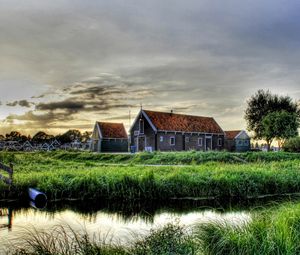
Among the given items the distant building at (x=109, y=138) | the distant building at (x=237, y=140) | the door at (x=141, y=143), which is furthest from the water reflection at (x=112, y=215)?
the distant building at (x=237, y=140)

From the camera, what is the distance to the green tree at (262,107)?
214 feet

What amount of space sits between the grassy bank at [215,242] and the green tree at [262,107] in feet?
193

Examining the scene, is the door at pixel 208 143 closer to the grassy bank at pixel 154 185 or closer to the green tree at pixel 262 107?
the green tree at pixel 262 107

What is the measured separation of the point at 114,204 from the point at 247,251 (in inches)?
342

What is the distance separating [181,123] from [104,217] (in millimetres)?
38521

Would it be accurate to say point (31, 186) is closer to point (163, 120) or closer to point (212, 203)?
point (212, 203)

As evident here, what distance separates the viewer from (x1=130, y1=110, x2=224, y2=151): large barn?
4756 centimetres

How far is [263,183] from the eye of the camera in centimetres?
1780

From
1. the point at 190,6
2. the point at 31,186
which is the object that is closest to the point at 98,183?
the point at 31,186

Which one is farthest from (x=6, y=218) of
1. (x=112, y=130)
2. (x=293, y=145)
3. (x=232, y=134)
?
(x=232, y=134)

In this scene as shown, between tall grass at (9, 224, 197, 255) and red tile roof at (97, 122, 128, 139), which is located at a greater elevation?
red tile roof at (97, 122, 128, 139)

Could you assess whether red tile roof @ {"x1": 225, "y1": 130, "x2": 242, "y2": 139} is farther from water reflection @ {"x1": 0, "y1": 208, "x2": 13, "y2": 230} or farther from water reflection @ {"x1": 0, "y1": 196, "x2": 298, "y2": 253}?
water reflection @ {"x1": 0, "y1": 208, "x2": 13, "y2": 230}

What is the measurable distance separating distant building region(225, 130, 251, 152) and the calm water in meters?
45.3

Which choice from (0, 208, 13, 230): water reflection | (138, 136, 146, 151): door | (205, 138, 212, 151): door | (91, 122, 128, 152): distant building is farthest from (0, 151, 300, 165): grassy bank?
(205, 138, 212, 151): door
